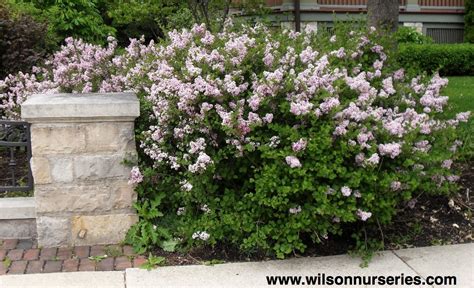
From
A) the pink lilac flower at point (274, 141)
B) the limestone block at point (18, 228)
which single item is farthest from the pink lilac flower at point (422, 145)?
the limestone block at point (18, 228)

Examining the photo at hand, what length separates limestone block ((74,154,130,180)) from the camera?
428cm

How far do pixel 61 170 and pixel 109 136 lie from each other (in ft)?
A: 1.33

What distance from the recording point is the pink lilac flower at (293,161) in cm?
374

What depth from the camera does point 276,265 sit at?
159 inches

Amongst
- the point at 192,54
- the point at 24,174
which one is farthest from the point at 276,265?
the point at 24,174

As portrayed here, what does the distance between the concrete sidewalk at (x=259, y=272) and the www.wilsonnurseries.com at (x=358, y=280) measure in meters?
0.04

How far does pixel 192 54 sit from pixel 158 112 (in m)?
0.52

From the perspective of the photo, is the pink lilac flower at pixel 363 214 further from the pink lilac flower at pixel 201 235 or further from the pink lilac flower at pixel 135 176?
the pink lilac flower at pixel 135 176

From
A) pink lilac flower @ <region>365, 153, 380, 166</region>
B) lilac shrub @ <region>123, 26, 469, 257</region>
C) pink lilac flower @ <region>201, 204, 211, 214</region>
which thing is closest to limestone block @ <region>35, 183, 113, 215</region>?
lilac shrub @ <region>123, 26, 469, 257</region>

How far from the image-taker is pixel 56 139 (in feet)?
13.9

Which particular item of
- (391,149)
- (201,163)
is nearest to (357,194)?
(391,149)

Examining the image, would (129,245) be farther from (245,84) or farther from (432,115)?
(432,115)

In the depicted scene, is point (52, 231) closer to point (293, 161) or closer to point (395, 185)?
point (293, 161)

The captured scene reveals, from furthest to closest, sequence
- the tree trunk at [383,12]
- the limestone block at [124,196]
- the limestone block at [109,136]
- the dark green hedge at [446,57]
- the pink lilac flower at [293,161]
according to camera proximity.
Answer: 1. the dark green hedge at [446,57]
2. the tree trunk at [383,12]
3. the limestone block at [124,196]
4. the limestone block at [109,136]
5. the pink lilac flower at [293,161]
